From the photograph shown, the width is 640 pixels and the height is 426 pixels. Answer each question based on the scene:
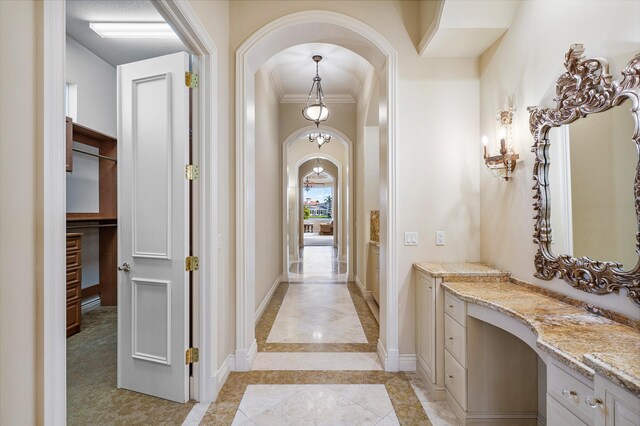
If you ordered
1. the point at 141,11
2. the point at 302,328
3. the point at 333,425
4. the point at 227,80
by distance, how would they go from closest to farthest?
the point at 333,425, the point at 227,80, the point at 141,11, the point at 302,328

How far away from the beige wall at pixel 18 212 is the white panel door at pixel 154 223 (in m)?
1.27

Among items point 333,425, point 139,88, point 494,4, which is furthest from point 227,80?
point 333,425

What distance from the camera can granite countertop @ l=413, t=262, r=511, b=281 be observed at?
7.49 ft

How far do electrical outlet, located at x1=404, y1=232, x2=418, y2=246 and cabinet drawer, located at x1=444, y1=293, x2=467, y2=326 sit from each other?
1.85 ft

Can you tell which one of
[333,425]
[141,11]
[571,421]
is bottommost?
[333,425]

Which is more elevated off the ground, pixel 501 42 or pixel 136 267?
pixel 501 42

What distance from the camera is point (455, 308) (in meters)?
2.09

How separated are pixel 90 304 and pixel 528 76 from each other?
5520 mm

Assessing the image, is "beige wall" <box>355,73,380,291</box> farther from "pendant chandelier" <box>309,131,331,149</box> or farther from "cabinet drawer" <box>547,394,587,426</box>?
"cabinet drawer" <box>547,394,587,426</box>

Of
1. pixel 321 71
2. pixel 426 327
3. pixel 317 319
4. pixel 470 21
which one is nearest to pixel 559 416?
pixel 426 327

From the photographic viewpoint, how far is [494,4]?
2.26 meters

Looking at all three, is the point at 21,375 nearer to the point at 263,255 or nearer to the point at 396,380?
the point at 396,380

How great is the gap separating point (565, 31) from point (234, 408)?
3.16 meters

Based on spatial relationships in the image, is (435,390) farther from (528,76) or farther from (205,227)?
(528,76)
